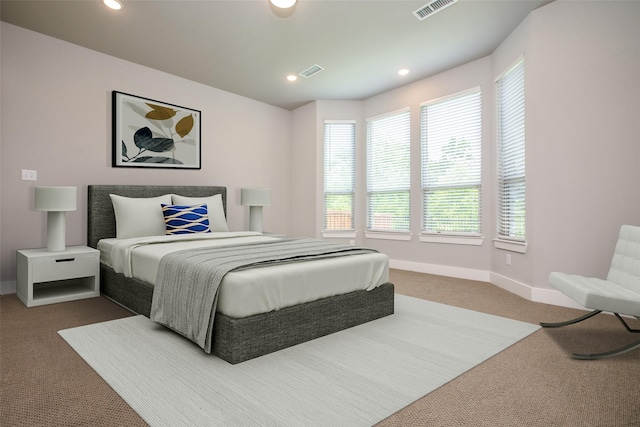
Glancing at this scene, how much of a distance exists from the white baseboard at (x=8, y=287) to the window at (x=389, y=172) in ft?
14.9

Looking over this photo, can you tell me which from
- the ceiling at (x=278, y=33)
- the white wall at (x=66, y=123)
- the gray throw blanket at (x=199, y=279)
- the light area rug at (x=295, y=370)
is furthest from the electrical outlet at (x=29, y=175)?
the gray throw blanket at (x=199, y=279)

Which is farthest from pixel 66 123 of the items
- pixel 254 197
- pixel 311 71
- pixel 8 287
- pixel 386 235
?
pixel 386 235

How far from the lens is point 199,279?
7.18ft

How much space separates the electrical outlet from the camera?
358 centimetres

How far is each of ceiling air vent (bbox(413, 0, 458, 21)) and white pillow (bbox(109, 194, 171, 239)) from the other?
345 cm

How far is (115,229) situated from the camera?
4078 millimetres

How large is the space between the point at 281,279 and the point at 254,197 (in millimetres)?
3106

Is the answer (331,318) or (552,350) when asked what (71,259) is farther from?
(552,350)

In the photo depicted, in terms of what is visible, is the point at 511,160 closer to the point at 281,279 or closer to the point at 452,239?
the point at 452,239

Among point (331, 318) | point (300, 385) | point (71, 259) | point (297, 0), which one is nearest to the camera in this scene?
point (300, 385)

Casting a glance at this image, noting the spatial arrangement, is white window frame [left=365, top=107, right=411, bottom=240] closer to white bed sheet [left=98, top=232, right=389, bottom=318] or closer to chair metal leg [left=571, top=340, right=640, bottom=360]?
white bed sheet [left=98, top=232, right=389, bottom=318]

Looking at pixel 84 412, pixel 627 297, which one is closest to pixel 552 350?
pixel 627 297

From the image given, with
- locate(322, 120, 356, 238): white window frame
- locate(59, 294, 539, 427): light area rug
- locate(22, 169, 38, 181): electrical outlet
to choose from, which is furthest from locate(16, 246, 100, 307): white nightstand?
locate(322, 120, 356, 238): white window frame

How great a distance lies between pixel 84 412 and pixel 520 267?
12.5 ft
